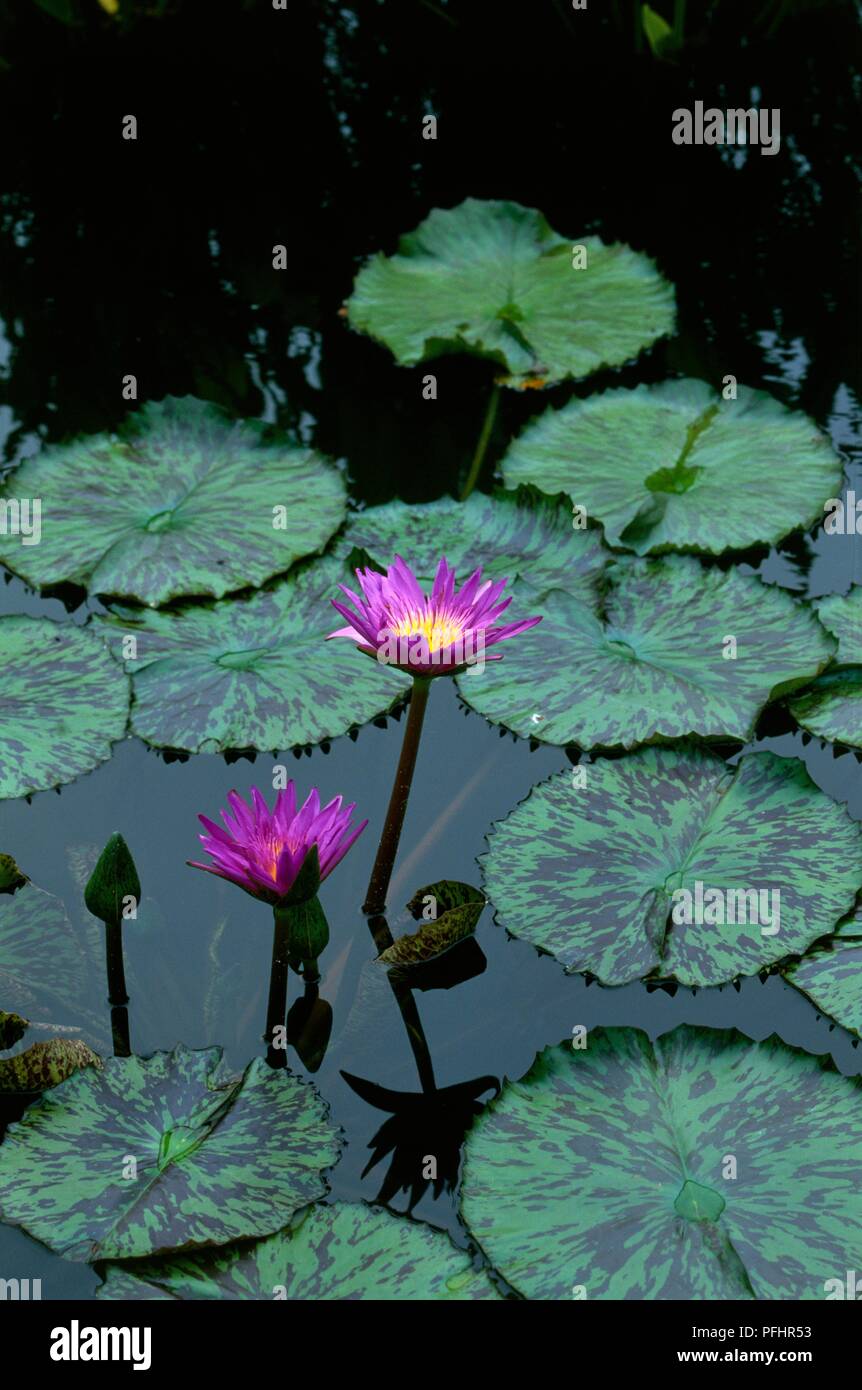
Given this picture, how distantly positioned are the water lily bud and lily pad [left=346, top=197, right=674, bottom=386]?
1.77 m

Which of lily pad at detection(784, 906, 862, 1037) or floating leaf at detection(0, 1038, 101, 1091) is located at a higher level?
lily pad at detection(784, 906, 862, 1037)

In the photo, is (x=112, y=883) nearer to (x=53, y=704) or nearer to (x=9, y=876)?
(x=9, y=876)

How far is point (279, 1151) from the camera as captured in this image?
1.73 m

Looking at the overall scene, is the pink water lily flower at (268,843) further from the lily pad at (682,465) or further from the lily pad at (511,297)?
the lily pad at (511,297)

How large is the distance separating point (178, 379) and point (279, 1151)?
2138 mm

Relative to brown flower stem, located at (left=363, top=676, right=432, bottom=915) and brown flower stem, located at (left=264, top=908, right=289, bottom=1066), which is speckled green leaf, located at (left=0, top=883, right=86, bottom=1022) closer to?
brown flower stem, located at (left=264, top=908, right=289, bottom=1066)

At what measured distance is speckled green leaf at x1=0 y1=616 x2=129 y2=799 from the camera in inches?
91.1

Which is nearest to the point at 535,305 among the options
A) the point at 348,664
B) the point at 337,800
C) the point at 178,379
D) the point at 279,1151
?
the point at 178,379

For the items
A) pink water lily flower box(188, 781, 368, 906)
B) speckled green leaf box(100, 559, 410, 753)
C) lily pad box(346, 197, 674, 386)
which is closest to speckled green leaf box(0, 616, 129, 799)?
speckled green leaf box(100, 559, 410, 753)

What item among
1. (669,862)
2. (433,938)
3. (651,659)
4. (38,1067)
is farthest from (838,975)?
(38,1067)

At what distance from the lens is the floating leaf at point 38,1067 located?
1.86m

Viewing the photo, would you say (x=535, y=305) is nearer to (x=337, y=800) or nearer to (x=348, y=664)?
(x=348, y=664)

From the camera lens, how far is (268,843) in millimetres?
1893

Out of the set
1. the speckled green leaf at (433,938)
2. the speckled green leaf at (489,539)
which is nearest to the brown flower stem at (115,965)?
the speckled green leaf at (433,938)
